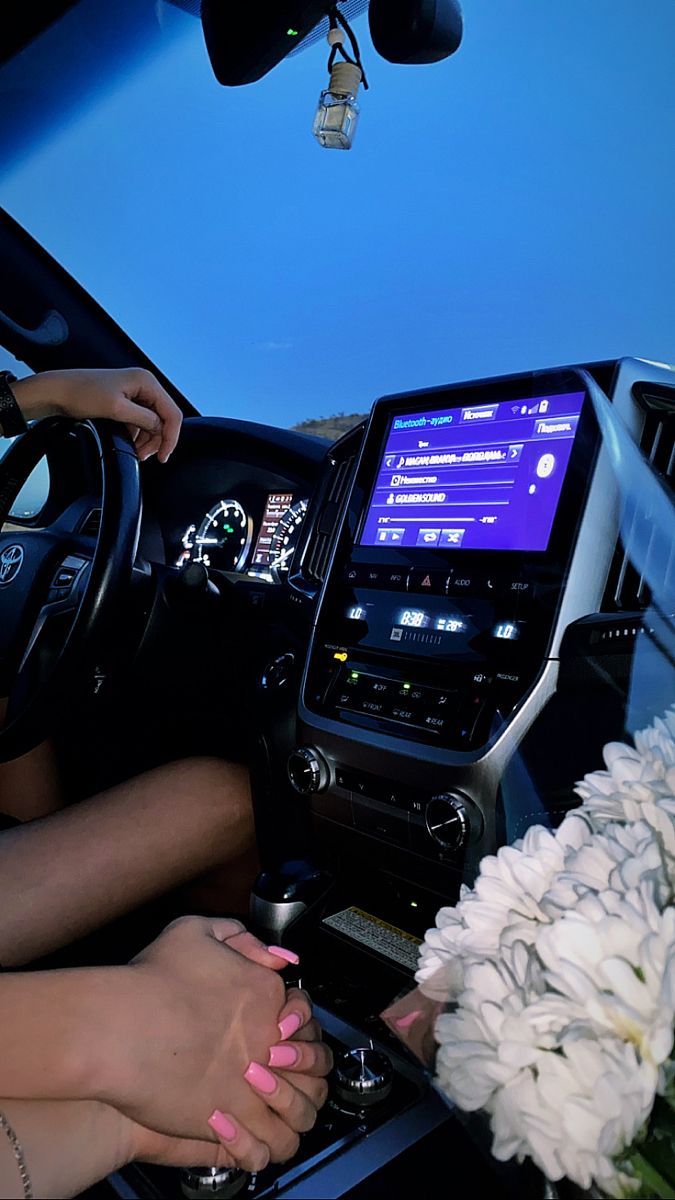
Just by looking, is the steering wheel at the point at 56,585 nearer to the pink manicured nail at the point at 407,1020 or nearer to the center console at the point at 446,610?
the center console at the point at 446,610

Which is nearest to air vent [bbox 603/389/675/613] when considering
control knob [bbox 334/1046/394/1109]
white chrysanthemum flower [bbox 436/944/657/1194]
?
control knob [bbox 334/1046/394/1109]

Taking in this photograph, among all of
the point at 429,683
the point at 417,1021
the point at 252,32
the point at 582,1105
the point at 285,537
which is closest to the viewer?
the point at 582,1105

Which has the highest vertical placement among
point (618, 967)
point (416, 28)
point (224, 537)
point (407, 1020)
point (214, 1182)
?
point (416, 28)

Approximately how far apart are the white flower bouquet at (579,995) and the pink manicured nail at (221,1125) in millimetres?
243

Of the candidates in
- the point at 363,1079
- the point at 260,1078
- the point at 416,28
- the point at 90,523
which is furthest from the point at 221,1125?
the point at 416,28

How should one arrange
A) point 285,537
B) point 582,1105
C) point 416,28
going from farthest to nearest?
point 285,537, point 416,28, point 582,1105

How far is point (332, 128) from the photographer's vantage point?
1.93 metres

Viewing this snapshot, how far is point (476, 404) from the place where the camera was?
3.80ft

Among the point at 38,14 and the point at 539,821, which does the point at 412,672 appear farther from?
the point at 38,14

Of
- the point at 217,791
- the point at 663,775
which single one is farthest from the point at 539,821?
the point at 217,791

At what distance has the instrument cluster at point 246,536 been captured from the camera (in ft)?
6.91

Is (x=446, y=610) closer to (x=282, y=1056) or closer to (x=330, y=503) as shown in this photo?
(x=330, y=503)

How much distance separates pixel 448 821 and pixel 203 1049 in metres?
0.41

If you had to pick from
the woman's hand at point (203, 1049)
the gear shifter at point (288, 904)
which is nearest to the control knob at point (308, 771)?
the gear shifter at point (288, 904)
